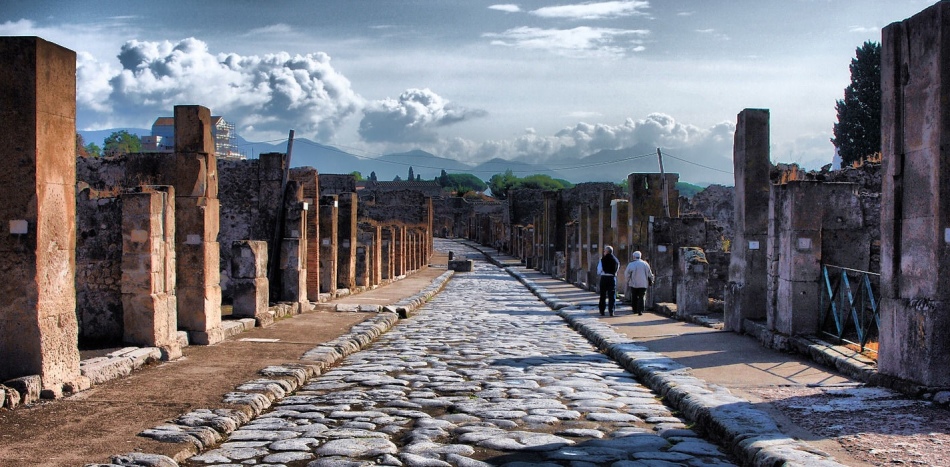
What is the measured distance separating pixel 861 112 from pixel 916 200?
43.7 meters

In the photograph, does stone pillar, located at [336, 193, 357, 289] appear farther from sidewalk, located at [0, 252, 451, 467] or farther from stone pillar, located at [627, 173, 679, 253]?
sidewalk, located at [0, 252, 451, 467]

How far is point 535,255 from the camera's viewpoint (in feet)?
153

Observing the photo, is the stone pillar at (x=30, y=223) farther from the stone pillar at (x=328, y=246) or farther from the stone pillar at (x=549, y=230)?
the stone pillar at (x=549, y=230)

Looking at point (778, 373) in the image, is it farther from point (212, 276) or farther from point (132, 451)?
point (212, 276)

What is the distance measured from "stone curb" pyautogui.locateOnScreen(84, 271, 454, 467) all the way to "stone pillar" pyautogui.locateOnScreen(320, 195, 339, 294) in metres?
8.04

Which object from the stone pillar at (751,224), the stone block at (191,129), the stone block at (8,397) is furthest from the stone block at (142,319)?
the stone pillar at (751,224)

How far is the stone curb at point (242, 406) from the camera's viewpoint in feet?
18.7

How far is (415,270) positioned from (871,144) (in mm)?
26042

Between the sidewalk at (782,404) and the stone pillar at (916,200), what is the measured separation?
0.52 m

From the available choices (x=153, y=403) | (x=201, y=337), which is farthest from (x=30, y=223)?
(x=201, y=337)

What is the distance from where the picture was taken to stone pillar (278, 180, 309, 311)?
17.6 m

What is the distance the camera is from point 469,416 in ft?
23.9

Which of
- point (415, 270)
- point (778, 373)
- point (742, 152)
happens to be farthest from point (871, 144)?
point (778, 373)

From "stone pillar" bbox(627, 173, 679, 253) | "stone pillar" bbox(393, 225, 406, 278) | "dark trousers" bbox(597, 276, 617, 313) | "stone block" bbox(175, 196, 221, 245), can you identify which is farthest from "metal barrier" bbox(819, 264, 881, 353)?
"stone pillar" bbox(393, 225, 406, 278)
